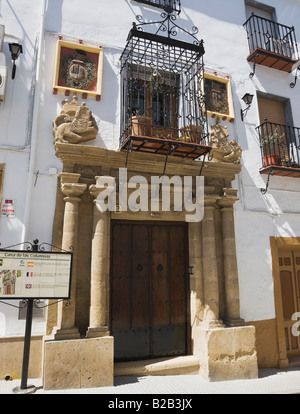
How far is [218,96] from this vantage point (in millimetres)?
6047

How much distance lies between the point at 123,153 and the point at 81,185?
0.91 m

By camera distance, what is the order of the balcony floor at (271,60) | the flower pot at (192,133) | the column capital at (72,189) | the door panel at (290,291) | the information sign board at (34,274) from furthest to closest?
1. the balcony floor at (271,60)
2. the door panel at (290,291)
3. the flower pot at (192,133)
4. the column capital at (72,189)
5. the information sign board at (34,274)

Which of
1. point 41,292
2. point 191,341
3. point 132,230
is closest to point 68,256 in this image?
point 41,292

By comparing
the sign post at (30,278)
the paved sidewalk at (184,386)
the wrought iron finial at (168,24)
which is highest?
the wrought iron finial at (168,24)

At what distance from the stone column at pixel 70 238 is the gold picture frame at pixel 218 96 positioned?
3.05 m

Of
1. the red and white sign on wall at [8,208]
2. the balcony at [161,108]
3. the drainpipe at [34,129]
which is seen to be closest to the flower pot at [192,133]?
the balcony at [161,108]

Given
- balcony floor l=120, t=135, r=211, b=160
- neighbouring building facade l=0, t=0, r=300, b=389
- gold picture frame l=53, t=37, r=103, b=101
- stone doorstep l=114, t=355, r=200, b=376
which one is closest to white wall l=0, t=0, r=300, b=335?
neighbouring building facade l=0, t=0, r=300, b=389

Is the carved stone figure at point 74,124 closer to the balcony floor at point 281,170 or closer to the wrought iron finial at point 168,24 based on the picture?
the wrought iron finial at point 168,24

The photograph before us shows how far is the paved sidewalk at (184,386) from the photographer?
3.82 metres

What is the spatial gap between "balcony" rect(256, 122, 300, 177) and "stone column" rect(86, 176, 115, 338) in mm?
3305

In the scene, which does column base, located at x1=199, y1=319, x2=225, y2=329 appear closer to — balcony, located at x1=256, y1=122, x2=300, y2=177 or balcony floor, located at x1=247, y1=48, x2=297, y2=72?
balcony, located at x1=256, y1=122, x2=300, y2=177

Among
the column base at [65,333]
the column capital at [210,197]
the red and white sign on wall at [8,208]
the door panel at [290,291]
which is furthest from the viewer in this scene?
the door panel at [290,291]

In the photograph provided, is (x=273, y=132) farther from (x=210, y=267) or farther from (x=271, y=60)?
(x=210, y=267)

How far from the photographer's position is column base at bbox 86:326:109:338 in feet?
13.4
